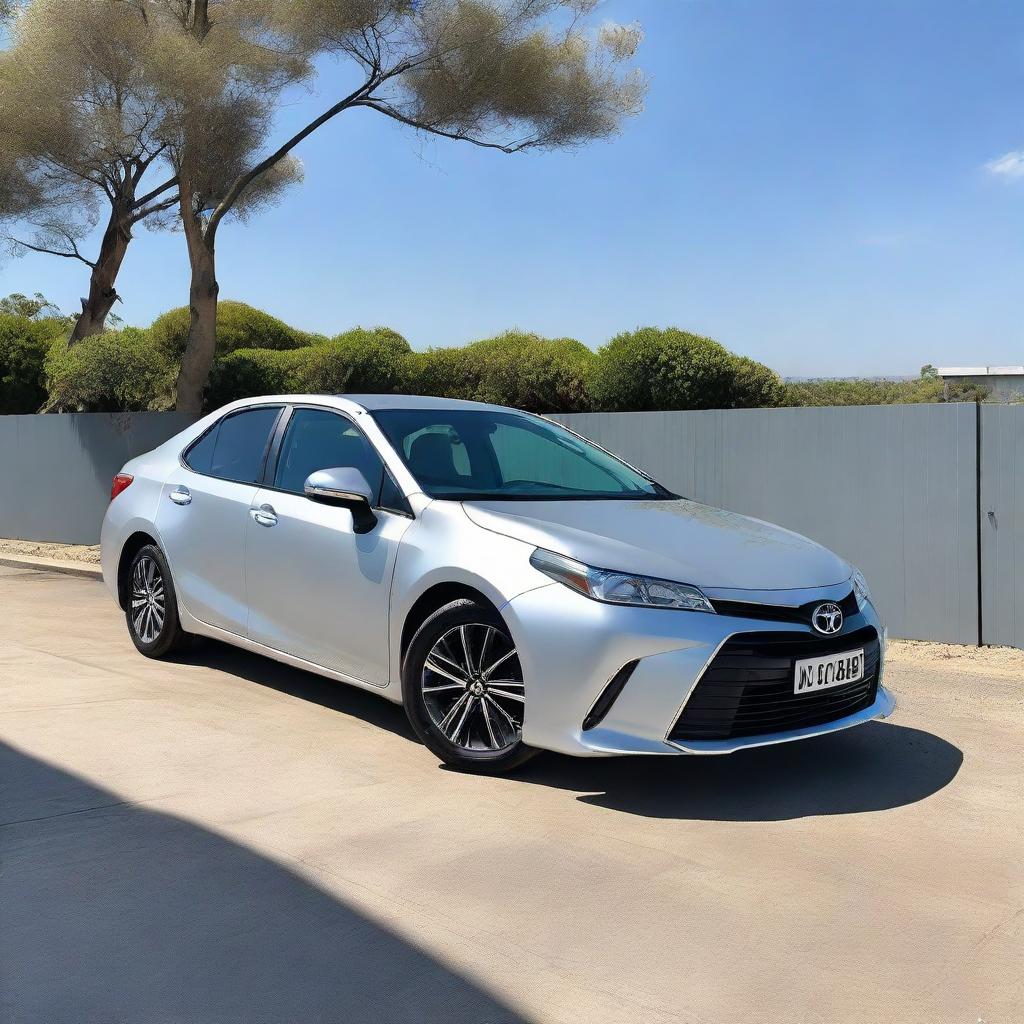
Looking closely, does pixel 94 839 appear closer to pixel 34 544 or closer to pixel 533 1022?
pixel 533 1022

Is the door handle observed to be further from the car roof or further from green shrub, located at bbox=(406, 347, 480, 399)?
green shrub, located at bbox=(406, 347, 480, 399)

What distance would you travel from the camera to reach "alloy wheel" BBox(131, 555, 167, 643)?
22.6 feet

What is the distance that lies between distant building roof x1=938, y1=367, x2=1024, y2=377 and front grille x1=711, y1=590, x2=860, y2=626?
38202 millimetres

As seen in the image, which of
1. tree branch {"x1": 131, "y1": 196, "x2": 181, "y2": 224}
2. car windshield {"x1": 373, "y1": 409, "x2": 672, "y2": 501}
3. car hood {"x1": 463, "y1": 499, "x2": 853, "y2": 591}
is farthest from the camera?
tree branch {"x1": 131, "y1": 196, "x2": 181, "y2": 224}

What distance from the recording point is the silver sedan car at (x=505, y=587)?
14.3 ft

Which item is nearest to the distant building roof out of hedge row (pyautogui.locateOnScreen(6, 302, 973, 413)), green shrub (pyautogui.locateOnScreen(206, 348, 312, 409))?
hedge row (pyautogui.locateOnScreen(6, 302, 973, 413))

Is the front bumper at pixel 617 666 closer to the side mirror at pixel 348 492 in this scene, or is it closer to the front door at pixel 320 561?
the front door at pixel 320 561

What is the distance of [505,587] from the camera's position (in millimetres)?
4586

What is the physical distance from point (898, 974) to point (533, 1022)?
1025mm

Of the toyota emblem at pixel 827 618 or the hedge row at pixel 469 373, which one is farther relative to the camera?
the hedge row at pixel 469 373

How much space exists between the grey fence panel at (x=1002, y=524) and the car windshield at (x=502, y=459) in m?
3.31

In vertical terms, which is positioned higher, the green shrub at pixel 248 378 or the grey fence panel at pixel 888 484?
the green shrub at pixel 248 378

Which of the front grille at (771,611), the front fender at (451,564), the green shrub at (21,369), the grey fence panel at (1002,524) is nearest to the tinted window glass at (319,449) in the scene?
the front fender at (451,564)

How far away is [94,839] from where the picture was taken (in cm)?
409
